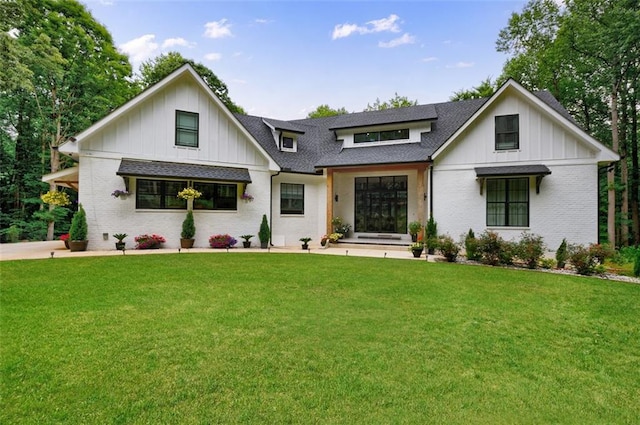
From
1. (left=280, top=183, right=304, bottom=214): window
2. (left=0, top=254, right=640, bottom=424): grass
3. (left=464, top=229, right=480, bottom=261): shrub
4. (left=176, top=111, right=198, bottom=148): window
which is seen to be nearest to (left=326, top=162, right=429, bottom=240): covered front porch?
(left=280, top=183, right=304, bottom=214): window

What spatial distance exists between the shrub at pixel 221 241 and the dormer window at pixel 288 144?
5.90m

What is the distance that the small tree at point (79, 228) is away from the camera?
11.5 m

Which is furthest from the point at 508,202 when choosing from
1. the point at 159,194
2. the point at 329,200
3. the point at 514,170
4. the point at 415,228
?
the point at 159,194

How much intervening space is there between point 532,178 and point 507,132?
208 cm

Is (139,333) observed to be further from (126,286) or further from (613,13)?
(613,13)

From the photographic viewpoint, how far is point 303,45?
702 inches

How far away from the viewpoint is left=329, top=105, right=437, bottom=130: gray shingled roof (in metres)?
15.8

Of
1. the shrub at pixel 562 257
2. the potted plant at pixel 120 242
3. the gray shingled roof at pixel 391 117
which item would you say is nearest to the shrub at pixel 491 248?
the shrub at pixel 562 257

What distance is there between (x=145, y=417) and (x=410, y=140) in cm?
1573

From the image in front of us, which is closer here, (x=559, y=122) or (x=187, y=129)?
(x=559, y=122)

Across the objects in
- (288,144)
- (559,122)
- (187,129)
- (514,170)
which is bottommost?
(514,170)

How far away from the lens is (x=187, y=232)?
43.6 feet

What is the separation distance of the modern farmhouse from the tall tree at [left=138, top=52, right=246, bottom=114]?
1447 centimetres

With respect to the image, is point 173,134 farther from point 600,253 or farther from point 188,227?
point 600,253
